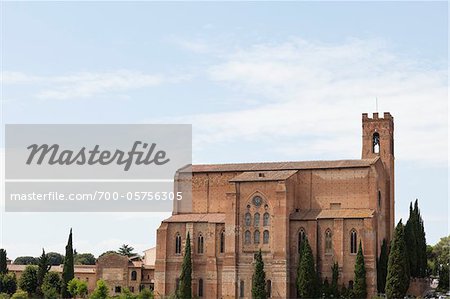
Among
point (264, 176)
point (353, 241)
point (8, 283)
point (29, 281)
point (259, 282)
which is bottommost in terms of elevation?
point (8, 283)

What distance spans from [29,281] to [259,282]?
2583 cm

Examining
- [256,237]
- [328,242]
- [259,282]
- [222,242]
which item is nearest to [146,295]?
[222,242]

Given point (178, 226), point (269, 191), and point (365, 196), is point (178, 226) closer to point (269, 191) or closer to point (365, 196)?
point (269, 191)

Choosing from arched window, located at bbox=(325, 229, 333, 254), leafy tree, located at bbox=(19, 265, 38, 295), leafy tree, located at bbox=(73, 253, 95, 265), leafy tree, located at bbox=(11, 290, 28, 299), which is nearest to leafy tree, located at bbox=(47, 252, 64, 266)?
leafy tree, located at bbox=(73, 253, 95, 265)

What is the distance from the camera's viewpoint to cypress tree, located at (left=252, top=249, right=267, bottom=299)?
53875mm

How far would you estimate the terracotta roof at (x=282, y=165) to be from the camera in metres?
58.2

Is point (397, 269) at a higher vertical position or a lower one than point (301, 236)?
lower

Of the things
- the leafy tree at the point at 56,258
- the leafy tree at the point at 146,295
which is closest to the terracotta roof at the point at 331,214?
the leafy tree at the point at 146,295

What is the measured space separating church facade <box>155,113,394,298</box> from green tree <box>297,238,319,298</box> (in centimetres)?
164

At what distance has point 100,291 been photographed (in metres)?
60.6

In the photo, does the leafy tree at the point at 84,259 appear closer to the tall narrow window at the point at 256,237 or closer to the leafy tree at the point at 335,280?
the tall narrow window at the point at 256,237

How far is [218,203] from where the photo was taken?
2448 inches

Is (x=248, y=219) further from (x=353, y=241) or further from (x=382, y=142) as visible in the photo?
(x=382, y=142)

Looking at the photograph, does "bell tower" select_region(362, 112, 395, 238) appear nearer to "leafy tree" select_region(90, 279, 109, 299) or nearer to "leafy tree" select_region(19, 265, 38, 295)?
"leafy tree" select_region(90, 279, 109, 299)
